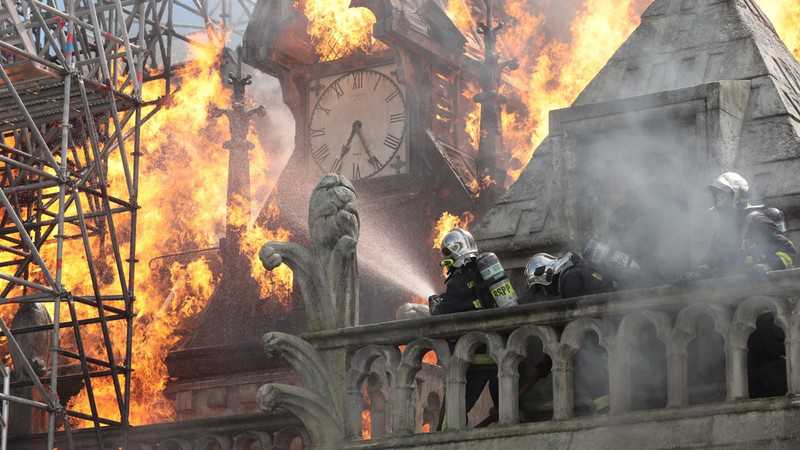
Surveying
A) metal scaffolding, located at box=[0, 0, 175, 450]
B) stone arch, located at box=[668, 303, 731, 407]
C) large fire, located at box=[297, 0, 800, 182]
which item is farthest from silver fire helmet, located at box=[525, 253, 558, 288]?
large fire, located at box=[297, 0, 800, 182]

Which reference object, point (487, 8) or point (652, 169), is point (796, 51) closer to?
point (652, 169)

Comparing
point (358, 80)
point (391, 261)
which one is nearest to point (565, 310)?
point (391, 261)

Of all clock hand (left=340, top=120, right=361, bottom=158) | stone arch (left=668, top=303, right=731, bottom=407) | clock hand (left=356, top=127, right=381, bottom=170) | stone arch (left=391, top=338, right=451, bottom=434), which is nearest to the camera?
stone arch (left=668, top=303, right=731, bottom=407)

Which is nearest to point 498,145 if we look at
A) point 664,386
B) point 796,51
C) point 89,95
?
point 89,95

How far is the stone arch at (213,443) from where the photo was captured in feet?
53.0

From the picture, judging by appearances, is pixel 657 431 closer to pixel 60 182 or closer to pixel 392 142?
pixel 60 182

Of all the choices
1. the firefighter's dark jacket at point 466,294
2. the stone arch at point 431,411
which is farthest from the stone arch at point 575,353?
the stone arch at point 431,411

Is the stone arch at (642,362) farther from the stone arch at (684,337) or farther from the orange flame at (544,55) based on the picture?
the orange flame at (544,55)

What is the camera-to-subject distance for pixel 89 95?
26484 millimetres

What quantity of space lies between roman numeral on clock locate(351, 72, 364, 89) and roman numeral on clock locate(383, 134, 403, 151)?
4.01 feet

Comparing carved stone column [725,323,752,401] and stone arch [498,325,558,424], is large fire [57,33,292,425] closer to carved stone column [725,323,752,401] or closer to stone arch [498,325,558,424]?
stone arch [498,325,558,424]

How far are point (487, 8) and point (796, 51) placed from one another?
10.7 metres

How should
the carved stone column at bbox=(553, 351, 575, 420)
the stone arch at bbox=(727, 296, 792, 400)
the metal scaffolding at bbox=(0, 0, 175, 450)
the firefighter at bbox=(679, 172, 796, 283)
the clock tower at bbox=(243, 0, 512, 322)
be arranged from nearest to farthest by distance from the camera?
the stone arch at bbox=(727, 296, 792, 400)
the firefighter at bbox=(679, 172, 796, 283)
the carved stone column at bbox=(553, 351, 575, 420)
the metal scaffolding at bbox=(0, 0, 175, 450)
the clock tower at bbox=(243, 0, 512, 322)

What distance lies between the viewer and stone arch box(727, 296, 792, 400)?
12508 millimetres
